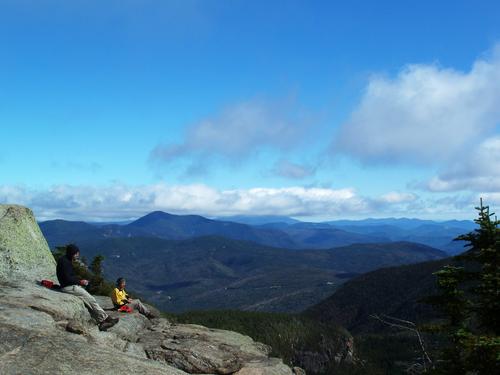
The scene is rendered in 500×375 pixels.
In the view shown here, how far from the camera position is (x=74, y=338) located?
2103 cm

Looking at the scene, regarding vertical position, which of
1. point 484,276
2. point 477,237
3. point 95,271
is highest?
point 477,237

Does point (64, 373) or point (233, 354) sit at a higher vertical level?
point (64, 373)

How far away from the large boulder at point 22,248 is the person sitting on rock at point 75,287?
4802mm

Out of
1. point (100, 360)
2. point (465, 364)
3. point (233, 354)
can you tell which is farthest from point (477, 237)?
point (100, 360)

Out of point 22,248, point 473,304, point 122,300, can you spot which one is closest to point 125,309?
point 122,300

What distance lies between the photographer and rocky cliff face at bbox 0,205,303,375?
1864 centimetres

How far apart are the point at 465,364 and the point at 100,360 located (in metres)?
17.8

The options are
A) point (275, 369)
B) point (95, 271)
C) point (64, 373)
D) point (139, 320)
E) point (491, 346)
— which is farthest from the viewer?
point (95, 271)

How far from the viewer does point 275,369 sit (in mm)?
26812

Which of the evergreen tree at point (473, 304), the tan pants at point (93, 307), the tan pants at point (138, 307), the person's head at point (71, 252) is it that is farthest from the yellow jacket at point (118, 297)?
the evergreen tree at point (473, 304)

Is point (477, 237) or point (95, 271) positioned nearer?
point (477, 237)

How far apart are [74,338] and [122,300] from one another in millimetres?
11489

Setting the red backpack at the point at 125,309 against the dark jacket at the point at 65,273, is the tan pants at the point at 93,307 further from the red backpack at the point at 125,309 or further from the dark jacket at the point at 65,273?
the red backpack at the point at 125,309

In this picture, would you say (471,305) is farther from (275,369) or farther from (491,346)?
(275,369)
